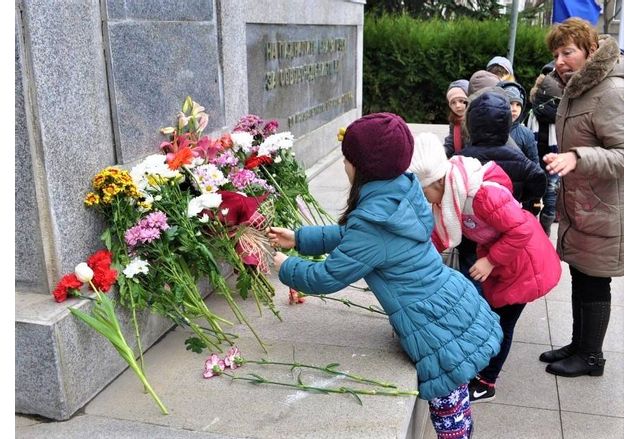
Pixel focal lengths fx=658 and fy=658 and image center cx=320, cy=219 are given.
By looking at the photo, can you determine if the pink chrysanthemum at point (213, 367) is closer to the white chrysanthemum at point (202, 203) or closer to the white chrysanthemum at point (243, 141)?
the white chrysanthemum at point (202, 203)

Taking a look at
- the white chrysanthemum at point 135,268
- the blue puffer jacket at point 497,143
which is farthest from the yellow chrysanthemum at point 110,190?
the blue puffer jacket at point 497,143

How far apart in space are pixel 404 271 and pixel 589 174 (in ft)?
3.66

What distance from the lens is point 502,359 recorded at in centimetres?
329

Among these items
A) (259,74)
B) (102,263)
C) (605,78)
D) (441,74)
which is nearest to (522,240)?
(605,78)

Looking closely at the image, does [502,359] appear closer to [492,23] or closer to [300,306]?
[300,306]

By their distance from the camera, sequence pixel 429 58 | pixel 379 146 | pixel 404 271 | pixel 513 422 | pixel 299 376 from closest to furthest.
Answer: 1. pixel 379 146
2. pixel 404 271
3. pixel 299 376
4. pixel 513 422
5. pixel 429 58

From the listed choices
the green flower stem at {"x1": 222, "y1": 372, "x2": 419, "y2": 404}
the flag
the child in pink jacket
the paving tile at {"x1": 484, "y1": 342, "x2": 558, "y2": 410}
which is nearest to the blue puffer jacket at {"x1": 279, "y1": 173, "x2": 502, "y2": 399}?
the green flower stem at {"x1": 222, "y1": 372, "x2": 419, "y2": 404}

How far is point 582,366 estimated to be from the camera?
3576 millimetres

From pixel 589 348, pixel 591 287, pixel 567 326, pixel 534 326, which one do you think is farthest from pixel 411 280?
pixel 567 326

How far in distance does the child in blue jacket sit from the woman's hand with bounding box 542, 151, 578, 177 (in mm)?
658

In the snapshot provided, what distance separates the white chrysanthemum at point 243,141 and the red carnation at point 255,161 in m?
0.07

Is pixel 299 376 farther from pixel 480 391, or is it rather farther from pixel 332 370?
pixel 480 391

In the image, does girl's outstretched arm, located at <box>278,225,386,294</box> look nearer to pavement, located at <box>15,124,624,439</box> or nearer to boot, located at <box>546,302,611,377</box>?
pavement, located at <box>15,124,624,439</box>

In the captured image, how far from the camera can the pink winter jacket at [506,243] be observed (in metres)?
2.78
